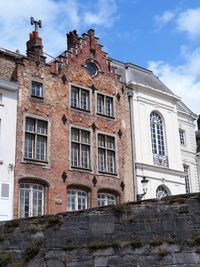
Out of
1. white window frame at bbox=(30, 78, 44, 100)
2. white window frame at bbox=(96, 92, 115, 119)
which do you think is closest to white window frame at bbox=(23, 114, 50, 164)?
white window frame at bbox=(30, 78, 44, 100)

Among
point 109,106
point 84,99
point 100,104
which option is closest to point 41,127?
point 84,99

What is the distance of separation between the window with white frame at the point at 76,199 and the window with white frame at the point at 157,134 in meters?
6.21

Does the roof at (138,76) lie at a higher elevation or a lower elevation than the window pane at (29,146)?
higher

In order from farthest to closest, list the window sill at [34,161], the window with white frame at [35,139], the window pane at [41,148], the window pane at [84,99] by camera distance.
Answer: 1. the window pane at [84,99]
2. the window pane at [41,148]
3. the window with white frame at [35,139]
4. the window sill at [34,161]

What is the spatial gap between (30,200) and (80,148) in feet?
13.9

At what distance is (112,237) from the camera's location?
1035cm

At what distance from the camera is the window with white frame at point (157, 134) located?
27250mm

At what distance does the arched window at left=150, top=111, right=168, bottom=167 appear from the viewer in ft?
88.6

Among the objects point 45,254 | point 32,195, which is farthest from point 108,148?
point 45,254

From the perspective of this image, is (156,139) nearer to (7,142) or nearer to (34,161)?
(34,161)

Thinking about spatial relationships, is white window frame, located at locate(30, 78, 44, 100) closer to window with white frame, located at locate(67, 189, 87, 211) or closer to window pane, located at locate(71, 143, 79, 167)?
window pane, located at locate(71, 143, 79, 167)

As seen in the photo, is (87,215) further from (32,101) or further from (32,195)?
(32,101)

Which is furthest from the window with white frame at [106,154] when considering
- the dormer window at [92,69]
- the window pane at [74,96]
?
the dormer window at [92,69]

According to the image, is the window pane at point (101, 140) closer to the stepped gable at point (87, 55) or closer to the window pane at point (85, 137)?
the window pane at point (85, 137)
